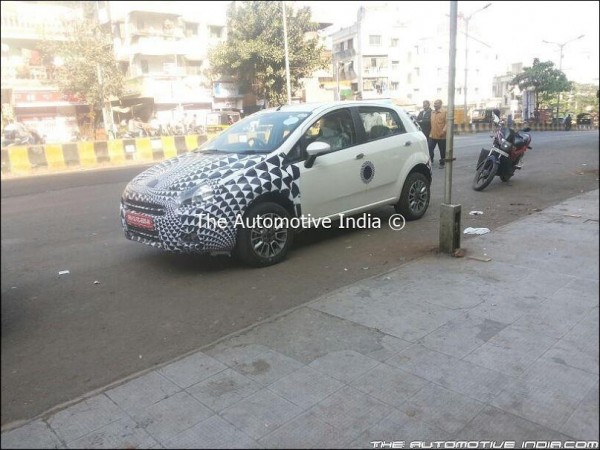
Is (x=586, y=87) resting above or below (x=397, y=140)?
above

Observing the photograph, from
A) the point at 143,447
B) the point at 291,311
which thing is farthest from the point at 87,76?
the point at 291,311

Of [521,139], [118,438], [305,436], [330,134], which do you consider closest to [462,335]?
[305,436]

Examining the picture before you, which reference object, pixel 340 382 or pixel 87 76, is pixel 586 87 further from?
pixel 87 76

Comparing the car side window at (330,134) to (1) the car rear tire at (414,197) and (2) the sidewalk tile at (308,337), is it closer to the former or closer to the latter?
(1) the car rear tire at (414,197)

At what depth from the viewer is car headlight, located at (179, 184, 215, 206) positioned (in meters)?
4.54

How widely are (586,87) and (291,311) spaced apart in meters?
2.71

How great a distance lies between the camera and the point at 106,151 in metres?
3.78

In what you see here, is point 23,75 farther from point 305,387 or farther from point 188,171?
point 188,171

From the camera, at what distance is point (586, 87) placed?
11.8 feet

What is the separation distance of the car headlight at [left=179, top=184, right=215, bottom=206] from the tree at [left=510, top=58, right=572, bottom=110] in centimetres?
324

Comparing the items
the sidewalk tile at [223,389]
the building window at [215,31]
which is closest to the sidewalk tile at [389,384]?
the sidewalk tile at [223,389]

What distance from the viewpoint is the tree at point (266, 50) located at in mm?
3953

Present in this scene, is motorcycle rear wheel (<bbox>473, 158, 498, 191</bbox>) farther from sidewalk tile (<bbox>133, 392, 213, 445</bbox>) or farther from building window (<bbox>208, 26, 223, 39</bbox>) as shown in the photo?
sidewalk tile (<bbox>133, 392, 213, 445</bbox>)

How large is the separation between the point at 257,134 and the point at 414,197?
2.60m
